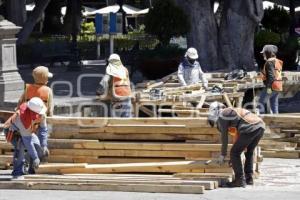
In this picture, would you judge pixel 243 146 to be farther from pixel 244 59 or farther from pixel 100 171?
pixel 244 59

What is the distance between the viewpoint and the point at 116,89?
1645 cm

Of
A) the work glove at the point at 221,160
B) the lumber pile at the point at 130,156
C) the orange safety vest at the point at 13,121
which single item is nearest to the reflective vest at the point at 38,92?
the orange safety vest at the point at 13,121

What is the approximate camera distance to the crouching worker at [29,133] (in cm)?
1359

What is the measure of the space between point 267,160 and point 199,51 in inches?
498

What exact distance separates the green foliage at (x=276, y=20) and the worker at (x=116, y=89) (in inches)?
864

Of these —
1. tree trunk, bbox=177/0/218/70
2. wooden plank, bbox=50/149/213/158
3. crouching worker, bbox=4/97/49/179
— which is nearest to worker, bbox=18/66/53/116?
crouching worker, bbox=4/97/49/179

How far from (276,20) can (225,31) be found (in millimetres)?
9228

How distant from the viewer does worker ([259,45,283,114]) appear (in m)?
17.9

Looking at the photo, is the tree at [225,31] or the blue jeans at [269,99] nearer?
the blue jeans at [269,99]

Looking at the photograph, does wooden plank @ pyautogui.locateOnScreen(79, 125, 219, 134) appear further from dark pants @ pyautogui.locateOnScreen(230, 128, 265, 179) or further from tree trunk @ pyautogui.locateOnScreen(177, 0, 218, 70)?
tree trunk @ pyautogui.locateOnScreen(177, 0, 218, 70)

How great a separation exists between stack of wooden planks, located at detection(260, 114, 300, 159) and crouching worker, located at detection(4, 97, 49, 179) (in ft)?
14.7

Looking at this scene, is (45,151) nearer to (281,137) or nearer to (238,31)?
(281,137)

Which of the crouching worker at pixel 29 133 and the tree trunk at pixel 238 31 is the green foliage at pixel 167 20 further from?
the crouching worker at pixel 29 133

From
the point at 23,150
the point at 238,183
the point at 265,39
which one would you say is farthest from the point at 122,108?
the point at 265,39
